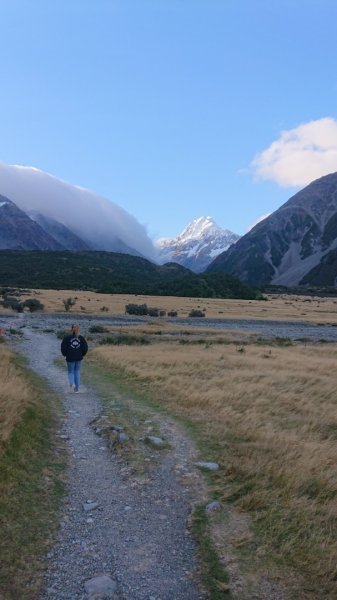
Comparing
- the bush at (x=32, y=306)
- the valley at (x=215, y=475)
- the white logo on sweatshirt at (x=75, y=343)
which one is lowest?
the valley at (x=215, y=475)

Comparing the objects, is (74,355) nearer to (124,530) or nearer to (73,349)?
(73,349)

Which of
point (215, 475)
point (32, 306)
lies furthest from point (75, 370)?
point (32, 306)

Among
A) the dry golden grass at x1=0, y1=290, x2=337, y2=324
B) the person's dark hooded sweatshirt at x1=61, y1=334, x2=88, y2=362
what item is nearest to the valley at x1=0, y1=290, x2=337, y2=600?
the person's dark hooded sweatshirt at x1=61, y1=334, x2=88, y2=362

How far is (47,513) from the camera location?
23.7 feet

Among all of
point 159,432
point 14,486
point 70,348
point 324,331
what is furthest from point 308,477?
point 324,331

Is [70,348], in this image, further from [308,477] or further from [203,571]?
[203,571]

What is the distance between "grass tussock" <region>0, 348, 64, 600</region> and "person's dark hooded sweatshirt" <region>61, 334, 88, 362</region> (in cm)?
334

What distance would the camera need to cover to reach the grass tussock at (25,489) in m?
5.72

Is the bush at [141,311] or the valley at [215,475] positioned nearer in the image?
the valley at [215,475]

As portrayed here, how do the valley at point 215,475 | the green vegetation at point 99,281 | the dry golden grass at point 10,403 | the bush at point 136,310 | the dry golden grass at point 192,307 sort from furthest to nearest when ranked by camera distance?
the green vegetation at point 99,281, the dry golden grass at point 192,307, the bush at point 136,310, the dry golden grass at point 10,403, the valley at point 215,475

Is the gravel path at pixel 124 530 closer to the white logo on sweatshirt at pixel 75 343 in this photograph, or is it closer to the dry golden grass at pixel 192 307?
the white logo on sweatshirt at pixel 75 343

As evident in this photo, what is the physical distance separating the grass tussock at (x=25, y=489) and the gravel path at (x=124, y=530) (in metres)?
0.22

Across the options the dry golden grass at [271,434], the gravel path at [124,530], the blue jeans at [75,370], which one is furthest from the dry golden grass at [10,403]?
the dry golden grass at [271,434]

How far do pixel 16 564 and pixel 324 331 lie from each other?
53632 millimetres
